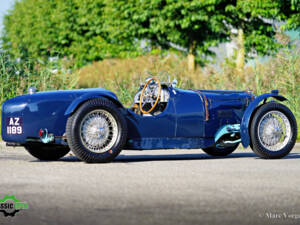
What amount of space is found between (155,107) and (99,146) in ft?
4.11

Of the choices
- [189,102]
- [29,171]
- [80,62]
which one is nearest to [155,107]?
[189,102]

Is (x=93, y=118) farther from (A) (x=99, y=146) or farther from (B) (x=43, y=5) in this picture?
(B) (x=43, y=5)

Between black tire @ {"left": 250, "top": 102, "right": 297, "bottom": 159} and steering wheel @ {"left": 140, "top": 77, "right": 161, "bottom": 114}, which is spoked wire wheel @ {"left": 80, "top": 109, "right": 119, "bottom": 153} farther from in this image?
black tire @ {"left": 250, "top": 102, "right": 297, "bottom": 159}

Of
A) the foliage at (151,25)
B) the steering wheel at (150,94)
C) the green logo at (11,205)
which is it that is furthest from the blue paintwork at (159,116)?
the foliage at (151,25)

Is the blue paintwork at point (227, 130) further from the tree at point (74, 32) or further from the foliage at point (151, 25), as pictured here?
the tree at point (74, 32)

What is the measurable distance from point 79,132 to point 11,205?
3.04 metres

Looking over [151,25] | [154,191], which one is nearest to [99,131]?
[154,191]

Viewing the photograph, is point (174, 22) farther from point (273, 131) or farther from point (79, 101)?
point (79, 101)

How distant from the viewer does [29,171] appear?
760 cm

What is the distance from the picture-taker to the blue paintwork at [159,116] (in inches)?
332

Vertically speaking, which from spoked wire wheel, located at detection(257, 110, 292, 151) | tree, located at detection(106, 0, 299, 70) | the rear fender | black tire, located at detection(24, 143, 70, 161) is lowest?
black tire, located at detection(24, 143, 70, 161)

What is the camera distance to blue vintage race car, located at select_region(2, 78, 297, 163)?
838cm

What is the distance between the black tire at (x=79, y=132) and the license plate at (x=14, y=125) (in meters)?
0.72

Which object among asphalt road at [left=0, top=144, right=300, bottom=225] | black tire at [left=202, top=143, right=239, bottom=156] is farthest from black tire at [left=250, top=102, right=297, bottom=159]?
black tire at [left=202, top=143, right=239, bottom=156]
